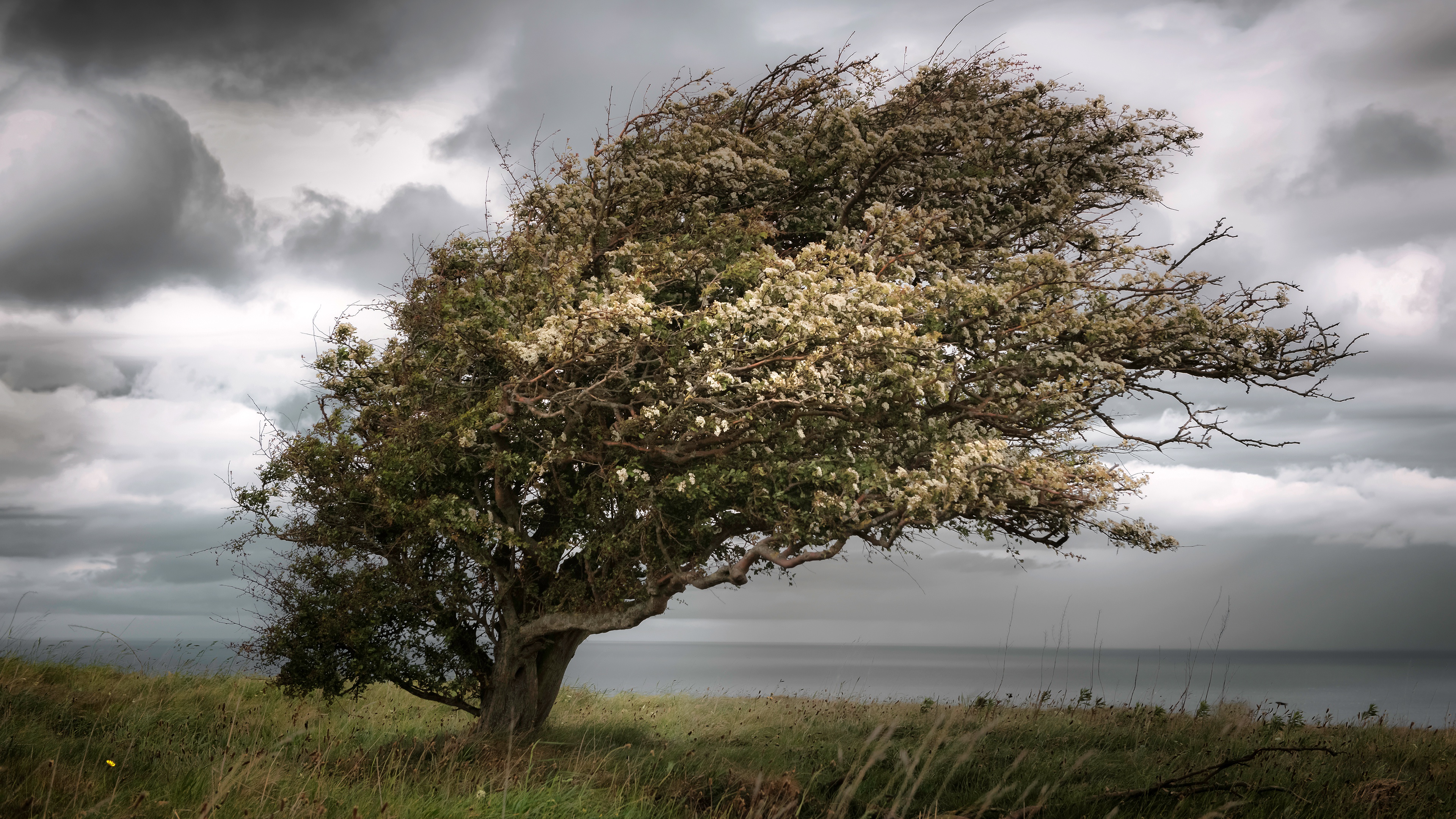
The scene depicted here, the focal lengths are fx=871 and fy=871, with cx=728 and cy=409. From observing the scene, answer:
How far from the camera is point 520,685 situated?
14125 mm

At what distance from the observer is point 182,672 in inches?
675

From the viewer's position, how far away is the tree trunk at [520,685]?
13.9 m

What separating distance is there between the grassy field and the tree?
84.6 inches

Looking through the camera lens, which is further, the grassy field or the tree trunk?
the tree trunk

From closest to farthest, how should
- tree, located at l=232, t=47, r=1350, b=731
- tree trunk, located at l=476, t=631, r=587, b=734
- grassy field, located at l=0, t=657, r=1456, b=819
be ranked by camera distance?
grassy field, located at l=0, t=657, r=1456, b=819 < tree, located at l=232, t=47, r=1350, b=731 < tree trunk, located at l=476, t=631, r=587, b=734

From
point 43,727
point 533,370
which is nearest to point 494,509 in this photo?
point 533,370

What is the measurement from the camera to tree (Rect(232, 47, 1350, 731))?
1070 cm

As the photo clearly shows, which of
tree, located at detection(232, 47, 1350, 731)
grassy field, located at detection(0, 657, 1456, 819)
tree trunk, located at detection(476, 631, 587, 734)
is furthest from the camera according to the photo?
tree trunk, located at detection(476, 631, 587, 734)

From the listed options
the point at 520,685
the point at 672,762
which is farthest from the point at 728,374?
the point at 520,685

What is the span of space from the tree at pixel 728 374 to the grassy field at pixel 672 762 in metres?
2.15

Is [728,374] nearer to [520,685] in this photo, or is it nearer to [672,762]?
[672,762]

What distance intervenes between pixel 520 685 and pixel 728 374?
734cm

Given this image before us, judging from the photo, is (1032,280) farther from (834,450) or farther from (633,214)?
(633,214)

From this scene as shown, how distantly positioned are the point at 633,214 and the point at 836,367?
160 inches
